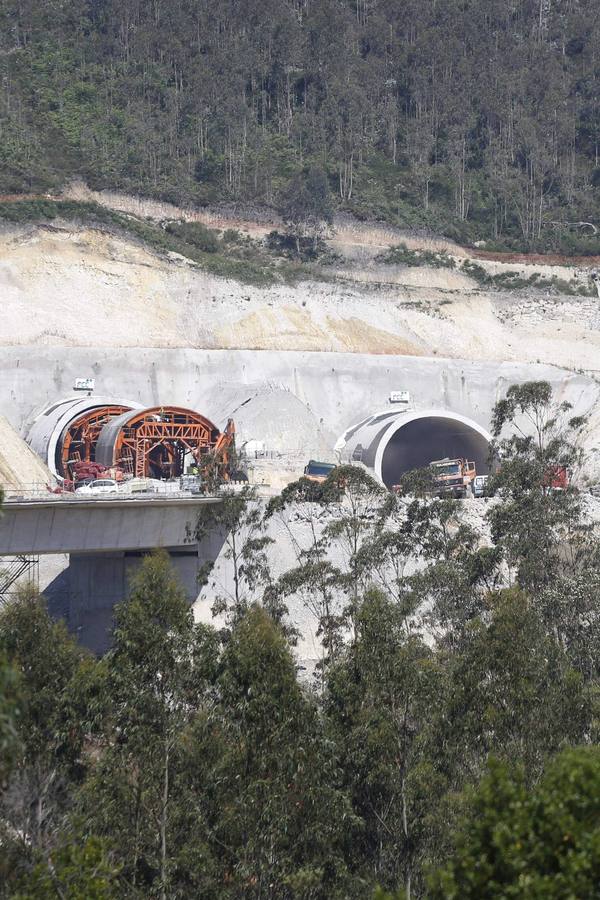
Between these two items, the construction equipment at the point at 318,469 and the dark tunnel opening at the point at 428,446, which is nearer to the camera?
the construction equipment at the point at 318,469

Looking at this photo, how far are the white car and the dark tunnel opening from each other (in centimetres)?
1973

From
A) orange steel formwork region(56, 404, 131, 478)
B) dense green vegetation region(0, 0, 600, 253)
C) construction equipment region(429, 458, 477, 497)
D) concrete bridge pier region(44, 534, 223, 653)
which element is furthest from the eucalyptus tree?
dense green vegetation region(0, 0, 600, 253)

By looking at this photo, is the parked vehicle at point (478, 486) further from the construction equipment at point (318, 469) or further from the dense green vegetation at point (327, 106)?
the dense green vegetation at point (327, 106)

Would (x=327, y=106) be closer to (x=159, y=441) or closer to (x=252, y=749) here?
(x=159, y=441)

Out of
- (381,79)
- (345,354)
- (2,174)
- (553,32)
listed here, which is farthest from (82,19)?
(345,354)

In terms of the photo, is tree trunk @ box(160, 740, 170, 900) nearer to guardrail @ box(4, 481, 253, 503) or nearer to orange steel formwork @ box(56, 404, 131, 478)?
guardrail @ box(4, 481, 253, 503)

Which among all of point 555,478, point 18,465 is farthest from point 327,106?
point 555,478

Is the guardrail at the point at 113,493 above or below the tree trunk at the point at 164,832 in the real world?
above

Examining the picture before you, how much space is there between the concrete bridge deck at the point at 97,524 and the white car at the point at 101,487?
3.39 m

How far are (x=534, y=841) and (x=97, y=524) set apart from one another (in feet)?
107

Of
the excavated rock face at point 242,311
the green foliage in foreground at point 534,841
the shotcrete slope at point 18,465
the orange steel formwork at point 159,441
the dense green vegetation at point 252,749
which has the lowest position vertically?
the green foliage in foreground at point 534,841

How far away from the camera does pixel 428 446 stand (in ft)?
228

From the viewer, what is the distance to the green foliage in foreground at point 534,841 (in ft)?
42.0

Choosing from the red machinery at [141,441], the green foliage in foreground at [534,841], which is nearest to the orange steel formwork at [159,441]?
the red machinery at [141,441]
